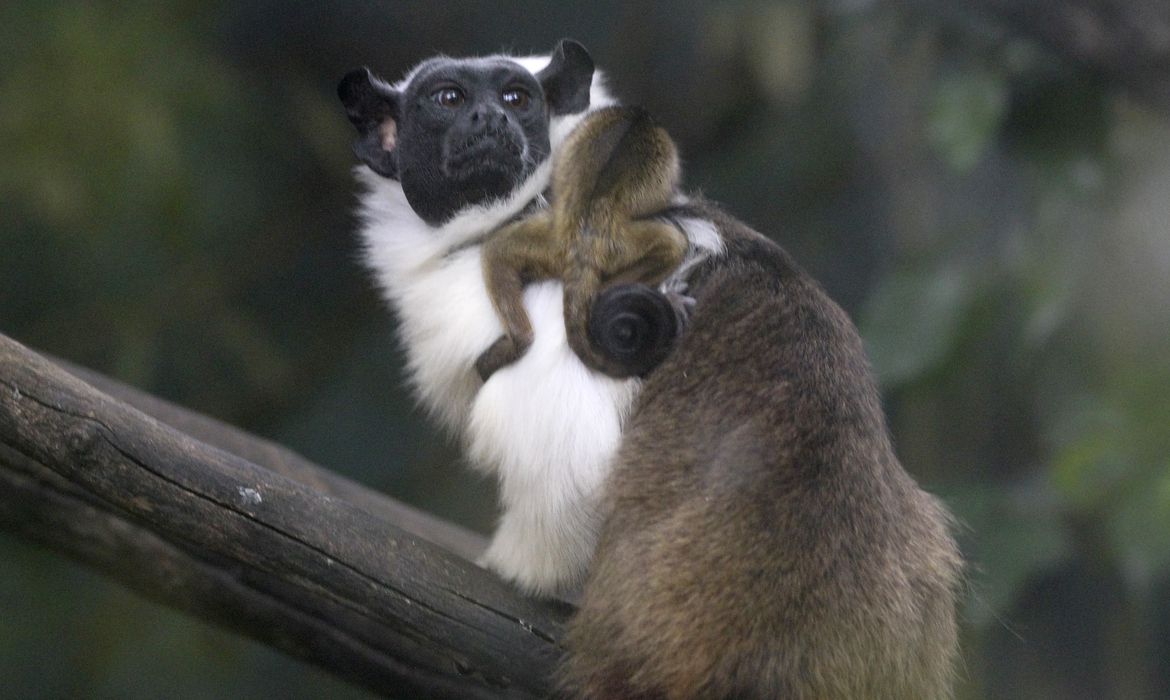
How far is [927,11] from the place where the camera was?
3627mm

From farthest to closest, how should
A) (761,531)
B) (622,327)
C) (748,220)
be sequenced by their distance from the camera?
(748,220), (622,327), (761,531)

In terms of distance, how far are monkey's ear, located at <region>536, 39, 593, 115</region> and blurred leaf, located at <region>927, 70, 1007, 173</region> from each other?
56.9 inches

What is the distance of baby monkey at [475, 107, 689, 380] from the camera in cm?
194

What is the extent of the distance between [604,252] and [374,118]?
25.2 inches

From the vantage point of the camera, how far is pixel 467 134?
85.7 inches

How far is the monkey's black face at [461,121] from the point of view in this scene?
7.12 feet

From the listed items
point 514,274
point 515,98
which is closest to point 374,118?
point 515,98

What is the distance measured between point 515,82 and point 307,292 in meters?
2.25

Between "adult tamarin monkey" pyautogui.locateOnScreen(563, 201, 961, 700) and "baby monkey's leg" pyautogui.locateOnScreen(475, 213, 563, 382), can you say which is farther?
"baby monkey's leg" pyautogui.locateOnScreen(475, 213, 563, 382)

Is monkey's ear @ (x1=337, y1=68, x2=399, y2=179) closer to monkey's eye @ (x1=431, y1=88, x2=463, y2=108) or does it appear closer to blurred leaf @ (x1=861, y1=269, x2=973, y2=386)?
monkey's eye @ (x1=431, y1=88, x2=463, y2=108)

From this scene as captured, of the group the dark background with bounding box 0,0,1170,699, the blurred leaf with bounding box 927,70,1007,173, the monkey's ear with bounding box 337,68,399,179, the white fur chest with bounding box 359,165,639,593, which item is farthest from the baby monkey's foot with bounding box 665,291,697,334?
the blurred leaf with bounding box 927,70,1007,173

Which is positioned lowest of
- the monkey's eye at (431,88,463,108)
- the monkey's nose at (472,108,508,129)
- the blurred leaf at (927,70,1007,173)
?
the monkey's eye at (431,88,463,108)

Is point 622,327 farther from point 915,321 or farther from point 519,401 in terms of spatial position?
point 915,321

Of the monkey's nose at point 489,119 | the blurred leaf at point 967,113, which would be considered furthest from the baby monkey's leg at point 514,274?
the blurred leaf at point 967,113
